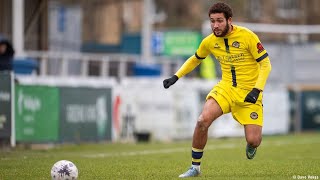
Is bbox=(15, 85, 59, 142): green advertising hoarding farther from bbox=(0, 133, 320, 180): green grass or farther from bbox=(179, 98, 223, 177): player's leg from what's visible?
bbox=(179, 98, 223, 177): player's leg

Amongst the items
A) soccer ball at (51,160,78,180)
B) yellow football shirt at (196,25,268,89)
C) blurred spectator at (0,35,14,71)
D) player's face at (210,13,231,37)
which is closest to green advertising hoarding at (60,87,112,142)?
blurred spectator at (0,35,14,71)

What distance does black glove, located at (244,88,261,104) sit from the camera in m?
12.9

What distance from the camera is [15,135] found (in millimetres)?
20844

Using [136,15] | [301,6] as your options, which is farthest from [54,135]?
[301,6]

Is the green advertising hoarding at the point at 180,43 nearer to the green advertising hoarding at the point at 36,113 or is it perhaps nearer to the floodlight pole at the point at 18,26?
the floodlight pole at the point at 18,26

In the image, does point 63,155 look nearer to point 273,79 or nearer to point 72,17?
point 72,17

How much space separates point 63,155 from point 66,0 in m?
26.8

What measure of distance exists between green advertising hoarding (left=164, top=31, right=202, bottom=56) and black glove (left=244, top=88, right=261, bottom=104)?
93.9ft

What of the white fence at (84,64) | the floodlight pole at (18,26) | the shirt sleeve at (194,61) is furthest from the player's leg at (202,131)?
the white fence at (84,64)

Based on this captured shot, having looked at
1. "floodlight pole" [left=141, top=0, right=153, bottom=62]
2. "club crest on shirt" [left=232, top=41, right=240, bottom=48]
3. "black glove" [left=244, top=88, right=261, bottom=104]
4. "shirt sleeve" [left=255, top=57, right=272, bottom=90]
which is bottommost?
"floodlight pole" [left=141, top=0, right=153, bottom=62]

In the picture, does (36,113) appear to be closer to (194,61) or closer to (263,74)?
(194,61)

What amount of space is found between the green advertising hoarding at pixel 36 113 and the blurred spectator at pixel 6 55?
0.57 m

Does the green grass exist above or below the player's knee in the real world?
below

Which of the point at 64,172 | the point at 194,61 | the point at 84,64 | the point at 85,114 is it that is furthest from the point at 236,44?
the point at 84,64
